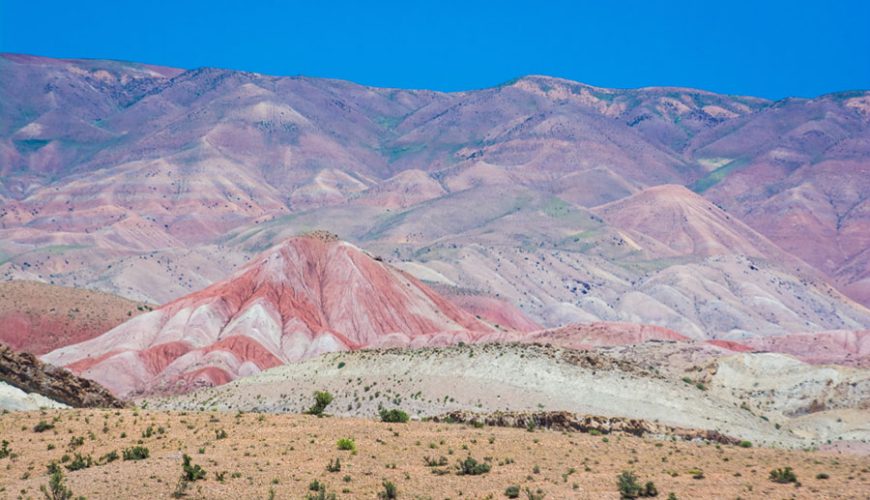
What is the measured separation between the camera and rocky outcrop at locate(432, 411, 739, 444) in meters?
46.1

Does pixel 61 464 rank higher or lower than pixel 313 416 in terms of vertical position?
lower

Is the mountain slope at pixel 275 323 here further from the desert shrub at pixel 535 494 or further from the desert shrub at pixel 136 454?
the desert shrub at pixel 535 494

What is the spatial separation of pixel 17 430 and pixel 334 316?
87207 mm

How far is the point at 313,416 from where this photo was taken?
45.3 meters


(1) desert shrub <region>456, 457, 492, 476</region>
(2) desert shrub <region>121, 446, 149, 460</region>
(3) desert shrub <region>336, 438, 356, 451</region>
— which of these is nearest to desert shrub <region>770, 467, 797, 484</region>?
(1) desert shrub <region>456, 457, 492, 476</region>

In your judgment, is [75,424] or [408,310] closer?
[75,424]

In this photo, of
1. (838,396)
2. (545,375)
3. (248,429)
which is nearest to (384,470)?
(248,429)

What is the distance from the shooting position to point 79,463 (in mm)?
30828

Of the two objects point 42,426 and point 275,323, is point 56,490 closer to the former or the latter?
point 42,426

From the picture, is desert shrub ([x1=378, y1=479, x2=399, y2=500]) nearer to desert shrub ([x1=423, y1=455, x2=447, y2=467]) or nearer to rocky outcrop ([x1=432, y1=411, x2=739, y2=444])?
desert shrub ([x1=423, y1=455, x2=447, y2=467])

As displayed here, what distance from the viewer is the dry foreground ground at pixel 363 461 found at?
29.7 meters

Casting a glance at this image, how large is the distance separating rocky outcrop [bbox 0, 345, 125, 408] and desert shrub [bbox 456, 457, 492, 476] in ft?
72.4

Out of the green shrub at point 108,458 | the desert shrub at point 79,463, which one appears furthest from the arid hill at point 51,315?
the desert shrub at point 79,463

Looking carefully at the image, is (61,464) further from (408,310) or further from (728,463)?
(408,310)
